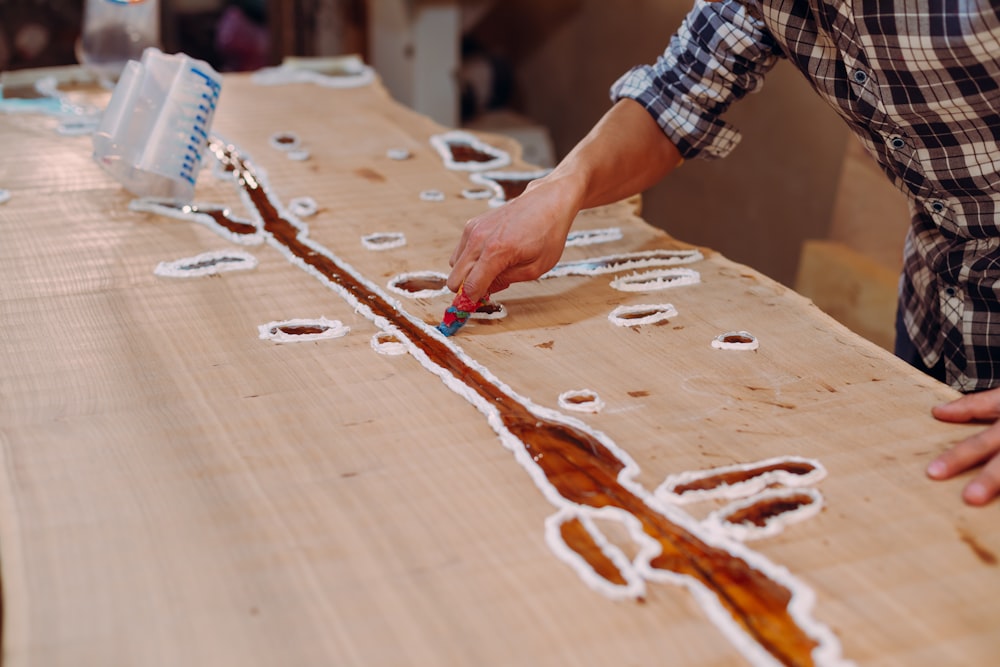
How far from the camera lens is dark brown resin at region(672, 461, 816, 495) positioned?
1.01m

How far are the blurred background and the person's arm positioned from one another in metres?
1.23

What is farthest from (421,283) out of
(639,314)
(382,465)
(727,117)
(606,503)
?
(727,117)

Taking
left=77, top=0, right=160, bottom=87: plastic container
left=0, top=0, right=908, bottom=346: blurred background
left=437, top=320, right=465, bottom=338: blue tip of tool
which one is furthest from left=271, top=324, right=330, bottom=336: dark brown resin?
left=0, top=0, right=908, bottom=346: blurred background

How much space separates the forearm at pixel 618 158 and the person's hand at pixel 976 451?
62cm

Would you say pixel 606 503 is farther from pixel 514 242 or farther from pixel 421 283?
pixel 421 283

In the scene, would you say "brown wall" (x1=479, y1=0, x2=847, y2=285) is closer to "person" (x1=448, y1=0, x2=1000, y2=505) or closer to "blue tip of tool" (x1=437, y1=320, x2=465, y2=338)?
"person" (x1=448, y1=0, x2=1000, y2=505)

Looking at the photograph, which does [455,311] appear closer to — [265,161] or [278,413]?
[278,413]

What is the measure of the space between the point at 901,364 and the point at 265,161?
1300mm

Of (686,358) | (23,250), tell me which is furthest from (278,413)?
(23,250)

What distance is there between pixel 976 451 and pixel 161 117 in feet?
4.51

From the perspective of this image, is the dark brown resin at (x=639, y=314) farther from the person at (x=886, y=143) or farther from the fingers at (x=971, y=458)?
the fingers at (x=971, y=458)

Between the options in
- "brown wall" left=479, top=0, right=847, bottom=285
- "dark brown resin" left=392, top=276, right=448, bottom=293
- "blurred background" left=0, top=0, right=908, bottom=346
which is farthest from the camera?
"brown wall" left=479, top=0, right=847, bottom=285

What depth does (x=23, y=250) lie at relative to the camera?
5.14ft

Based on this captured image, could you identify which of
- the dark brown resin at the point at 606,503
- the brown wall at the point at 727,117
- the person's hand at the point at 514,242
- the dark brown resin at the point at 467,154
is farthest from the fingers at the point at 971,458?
the brown wall at the point at 727,117
